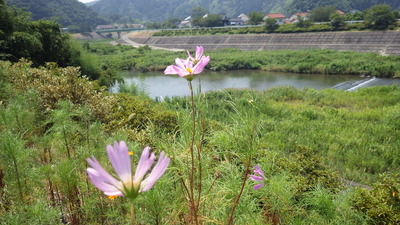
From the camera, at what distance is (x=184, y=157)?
3.34 ft

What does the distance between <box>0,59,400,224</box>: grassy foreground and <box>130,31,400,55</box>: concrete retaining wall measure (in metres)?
14.6

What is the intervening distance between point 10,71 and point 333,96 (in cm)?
806

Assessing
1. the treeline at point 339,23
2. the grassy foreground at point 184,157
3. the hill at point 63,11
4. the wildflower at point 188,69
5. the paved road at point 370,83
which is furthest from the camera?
the hill at point 63,11

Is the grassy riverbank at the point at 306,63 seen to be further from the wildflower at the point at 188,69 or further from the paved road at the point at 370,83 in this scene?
the wildflower at the point at 188,69

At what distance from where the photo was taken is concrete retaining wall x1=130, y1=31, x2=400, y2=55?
58.5 ft

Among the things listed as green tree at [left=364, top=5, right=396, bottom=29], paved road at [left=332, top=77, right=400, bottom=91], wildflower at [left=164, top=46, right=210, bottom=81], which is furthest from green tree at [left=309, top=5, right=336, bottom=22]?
wildflower at [left=164, top=46, right=210, bottom=81]

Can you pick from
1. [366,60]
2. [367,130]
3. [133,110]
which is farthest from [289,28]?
[133,110]

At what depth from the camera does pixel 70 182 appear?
53.9 inches

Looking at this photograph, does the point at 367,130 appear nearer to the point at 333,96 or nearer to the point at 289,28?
the point at 333,96

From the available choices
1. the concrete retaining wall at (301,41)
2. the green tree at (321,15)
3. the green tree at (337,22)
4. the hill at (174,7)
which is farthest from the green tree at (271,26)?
the hill at (174,7)

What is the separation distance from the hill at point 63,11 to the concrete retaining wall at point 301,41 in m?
30.2

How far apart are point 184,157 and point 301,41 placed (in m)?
23.5

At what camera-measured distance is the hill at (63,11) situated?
50938 mm

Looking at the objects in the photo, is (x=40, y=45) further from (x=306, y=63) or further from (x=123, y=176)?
(x=306, y=63)
